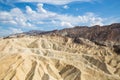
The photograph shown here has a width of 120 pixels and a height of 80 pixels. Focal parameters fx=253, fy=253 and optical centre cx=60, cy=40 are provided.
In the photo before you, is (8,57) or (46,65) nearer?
(8,57)

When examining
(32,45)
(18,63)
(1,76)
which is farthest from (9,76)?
(32,45)

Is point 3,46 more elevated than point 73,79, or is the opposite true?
point 3,46

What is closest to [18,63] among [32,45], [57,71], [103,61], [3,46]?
[57,71]

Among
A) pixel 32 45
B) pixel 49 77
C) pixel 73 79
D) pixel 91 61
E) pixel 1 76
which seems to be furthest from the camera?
pixel 32 45

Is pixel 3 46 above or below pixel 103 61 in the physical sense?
above

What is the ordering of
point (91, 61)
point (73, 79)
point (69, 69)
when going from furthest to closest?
point (91, 61), point (69, 69), point (73, 79)

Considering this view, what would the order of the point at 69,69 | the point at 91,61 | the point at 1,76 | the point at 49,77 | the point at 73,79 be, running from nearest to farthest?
1. the point at 1,76
2. the point at 49,77
3. the point at 73,79
4. the point at 69,69
5. the point at 91,61

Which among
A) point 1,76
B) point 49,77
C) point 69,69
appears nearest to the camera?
point 1,76

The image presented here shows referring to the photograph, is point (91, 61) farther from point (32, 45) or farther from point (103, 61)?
point (32, 45)

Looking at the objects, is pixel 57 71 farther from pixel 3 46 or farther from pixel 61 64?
pixel 3 46

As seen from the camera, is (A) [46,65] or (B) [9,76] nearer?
(B) [9,76]
